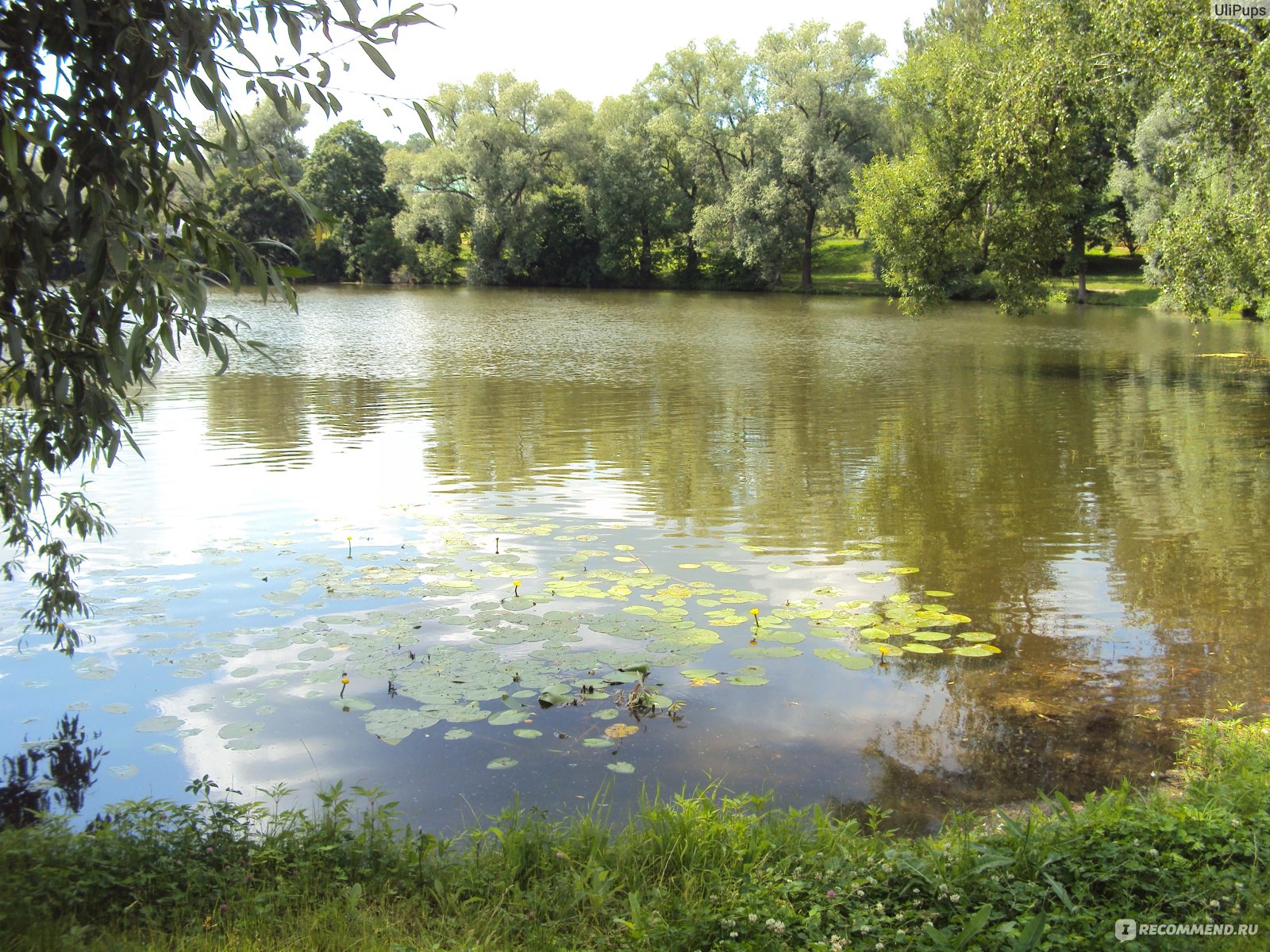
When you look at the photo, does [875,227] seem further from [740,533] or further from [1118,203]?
[1118,203]

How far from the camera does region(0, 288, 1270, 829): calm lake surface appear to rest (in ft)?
18.5

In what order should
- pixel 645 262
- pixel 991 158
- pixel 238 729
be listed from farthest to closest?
pixel 645 262 → pixel 991 158 → pixel 238 729

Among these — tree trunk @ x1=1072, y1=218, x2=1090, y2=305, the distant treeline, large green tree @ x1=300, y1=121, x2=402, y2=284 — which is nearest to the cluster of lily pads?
the distant treeline

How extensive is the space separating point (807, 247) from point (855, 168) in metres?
6.85

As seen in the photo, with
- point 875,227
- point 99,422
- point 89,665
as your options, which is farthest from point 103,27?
point 875,227

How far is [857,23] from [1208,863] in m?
54.2

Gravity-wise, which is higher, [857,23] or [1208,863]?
[857,23]

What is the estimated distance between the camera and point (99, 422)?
353 centimetres

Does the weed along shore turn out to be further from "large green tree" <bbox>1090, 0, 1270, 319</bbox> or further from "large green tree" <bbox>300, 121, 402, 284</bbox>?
"large green tree" <bbox>300, 121, 402, 284</bbox>

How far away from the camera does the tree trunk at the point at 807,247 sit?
55281 millimetres

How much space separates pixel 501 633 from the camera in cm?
729

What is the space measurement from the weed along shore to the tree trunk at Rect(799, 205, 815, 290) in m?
53.3

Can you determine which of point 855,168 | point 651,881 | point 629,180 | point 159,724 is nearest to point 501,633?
point 159,724

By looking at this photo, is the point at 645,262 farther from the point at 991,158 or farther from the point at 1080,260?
the point at 991,158
